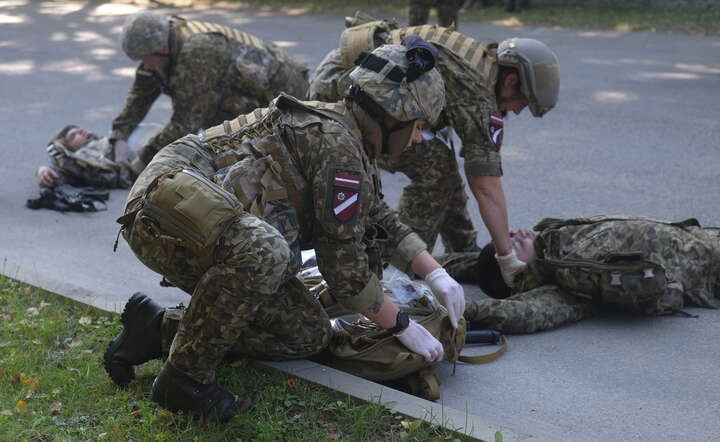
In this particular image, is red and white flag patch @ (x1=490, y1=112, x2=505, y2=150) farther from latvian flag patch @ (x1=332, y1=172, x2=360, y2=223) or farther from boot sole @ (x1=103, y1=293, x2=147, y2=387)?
boot sole @ (x1=103, y1=293, x2=147, y2=387)

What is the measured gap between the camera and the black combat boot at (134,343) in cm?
356

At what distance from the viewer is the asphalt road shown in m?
3.70

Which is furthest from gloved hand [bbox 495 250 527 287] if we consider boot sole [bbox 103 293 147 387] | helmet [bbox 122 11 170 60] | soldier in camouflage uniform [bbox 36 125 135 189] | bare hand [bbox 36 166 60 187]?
bare hand [bbox 36 166 60 187]

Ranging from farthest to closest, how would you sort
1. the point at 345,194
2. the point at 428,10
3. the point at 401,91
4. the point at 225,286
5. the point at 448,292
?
the point at 428,10 → the point at 448,292 → the point at 401,91 → the point at 345,194 → the point at 225,286

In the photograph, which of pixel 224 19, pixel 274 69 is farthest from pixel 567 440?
pixel 224 19

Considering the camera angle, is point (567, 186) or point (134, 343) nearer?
point (134, 343)

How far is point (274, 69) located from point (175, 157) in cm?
296

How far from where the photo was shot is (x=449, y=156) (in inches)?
199

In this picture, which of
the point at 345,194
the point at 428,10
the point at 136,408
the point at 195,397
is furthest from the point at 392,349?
the point at 428,10

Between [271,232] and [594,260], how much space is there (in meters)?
1.79

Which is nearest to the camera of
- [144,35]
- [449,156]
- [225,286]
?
[225,286]

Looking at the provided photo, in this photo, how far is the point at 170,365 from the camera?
10.9ft

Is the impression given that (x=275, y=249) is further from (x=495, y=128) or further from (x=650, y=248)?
(x=650, y=248)

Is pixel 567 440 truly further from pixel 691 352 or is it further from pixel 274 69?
pixel 274 69
